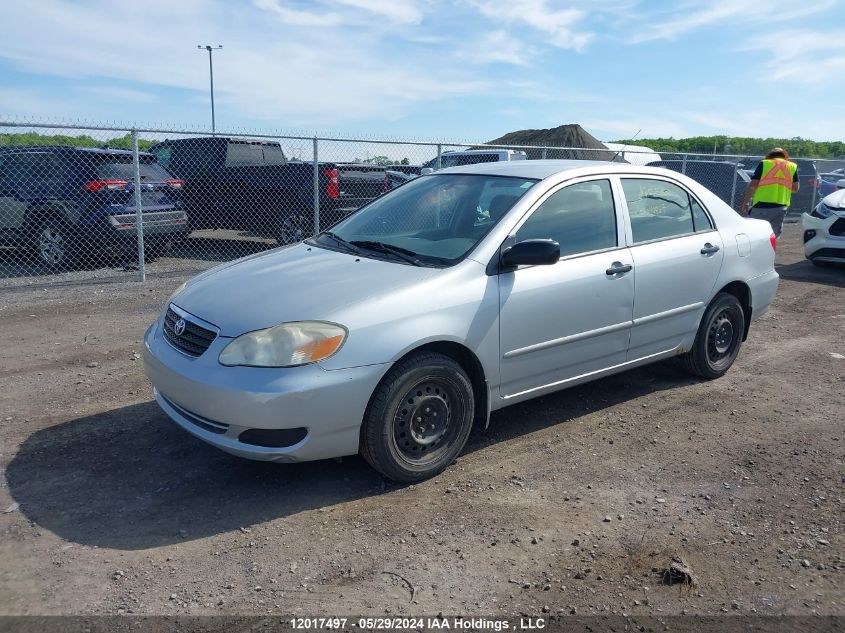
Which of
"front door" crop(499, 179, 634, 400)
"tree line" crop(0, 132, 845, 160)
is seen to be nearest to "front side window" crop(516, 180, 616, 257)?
"front door" crop(499, 179, 634, 400)

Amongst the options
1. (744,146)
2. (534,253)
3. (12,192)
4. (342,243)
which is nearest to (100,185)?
(12,192)

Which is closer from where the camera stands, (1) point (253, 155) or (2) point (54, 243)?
(2) point (54, 243)

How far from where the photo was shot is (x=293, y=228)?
38.4ft

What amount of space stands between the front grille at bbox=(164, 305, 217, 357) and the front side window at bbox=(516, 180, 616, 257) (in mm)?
1908

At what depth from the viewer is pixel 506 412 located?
5.09m

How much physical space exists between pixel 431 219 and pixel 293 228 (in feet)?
23.9

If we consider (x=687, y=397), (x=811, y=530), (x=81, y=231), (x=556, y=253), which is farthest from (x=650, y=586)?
(x=81, y=231)

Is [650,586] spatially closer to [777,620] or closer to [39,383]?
[777,620]

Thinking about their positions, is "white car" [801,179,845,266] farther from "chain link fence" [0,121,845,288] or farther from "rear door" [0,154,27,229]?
"rear door" [0,154,27,229]

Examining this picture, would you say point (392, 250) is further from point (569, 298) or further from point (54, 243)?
point (54, 243)

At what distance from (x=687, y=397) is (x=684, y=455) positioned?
3.66 feet

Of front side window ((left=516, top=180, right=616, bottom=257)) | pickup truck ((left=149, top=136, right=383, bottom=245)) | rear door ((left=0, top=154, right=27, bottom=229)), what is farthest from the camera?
pickup truck ((left=149, top=136, right=383, bottom=245))

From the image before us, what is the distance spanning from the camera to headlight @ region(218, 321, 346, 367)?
3.54 m

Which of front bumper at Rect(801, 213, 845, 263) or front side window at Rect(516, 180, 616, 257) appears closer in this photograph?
front side window at Rect(516, 180, 616, 257)
